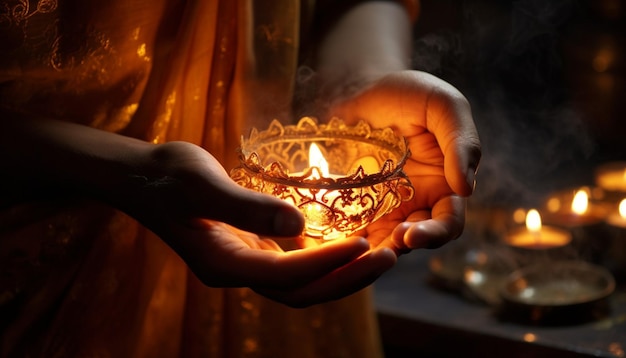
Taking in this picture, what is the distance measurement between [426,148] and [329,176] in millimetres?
174

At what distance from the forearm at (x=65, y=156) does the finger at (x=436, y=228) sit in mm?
369

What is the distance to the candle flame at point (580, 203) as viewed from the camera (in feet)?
6.36

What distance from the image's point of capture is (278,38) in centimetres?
115

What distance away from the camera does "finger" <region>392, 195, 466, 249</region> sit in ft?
2.73

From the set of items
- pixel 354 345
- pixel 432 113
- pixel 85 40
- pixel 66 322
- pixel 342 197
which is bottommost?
pixel 354 345

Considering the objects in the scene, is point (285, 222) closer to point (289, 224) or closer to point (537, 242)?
point (289, 224)

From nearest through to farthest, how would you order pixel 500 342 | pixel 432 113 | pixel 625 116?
1. pixel 432 113
2. pixel 500 342
3. pixel 625 116

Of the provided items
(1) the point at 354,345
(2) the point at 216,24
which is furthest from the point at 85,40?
(1) the point at 354,345

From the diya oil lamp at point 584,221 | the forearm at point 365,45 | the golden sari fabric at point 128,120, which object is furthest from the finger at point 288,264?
the diya oil lamp at point 584,221

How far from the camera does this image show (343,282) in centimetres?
82

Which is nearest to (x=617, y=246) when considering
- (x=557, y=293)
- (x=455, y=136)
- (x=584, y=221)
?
(x=584, y=221)

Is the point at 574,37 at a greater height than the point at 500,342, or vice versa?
the point at 574,37

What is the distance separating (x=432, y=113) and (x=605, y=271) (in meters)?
1.02

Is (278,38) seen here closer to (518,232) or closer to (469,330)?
(469,330)
